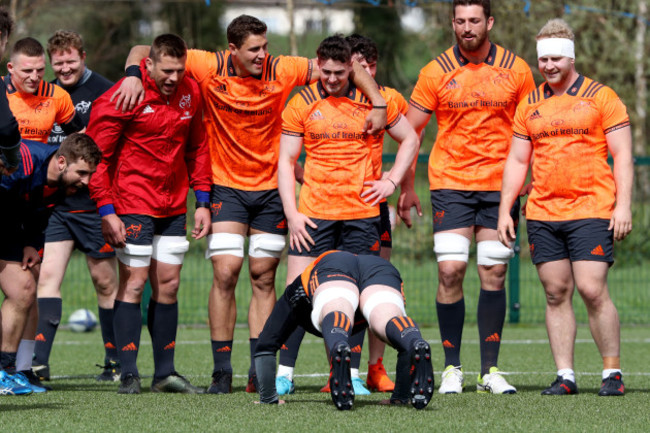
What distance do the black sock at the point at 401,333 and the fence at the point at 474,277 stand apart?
716 cm

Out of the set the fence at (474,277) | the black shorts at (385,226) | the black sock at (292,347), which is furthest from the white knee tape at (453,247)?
Answer: the fence at (474,277)

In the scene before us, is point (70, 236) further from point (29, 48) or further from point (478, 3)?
point (478, 3)

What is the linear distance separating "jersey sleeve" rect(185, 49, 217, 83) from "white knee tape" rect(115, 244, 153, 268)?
4.03 ft

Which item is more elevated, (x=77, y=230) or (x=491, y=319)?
(x=77, y=230)

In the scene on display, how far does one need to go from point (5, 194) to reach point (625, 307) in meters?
8.85

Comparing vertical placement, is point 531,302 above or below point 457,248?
below

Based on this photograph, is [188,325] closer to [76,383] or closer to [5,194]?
[76,383]

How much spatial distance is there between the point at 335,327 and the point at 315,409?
2.11 ft

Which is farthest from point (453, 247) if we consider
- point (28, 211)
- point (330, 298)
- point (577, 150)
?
point (28, 211)

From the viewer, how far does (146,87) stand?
22.4 feet

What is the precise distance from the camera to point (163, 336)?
22.9 ft

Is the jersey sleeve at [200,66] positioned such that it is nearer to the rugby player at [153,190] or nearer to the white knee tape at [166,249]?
the rugby player at [153,190]

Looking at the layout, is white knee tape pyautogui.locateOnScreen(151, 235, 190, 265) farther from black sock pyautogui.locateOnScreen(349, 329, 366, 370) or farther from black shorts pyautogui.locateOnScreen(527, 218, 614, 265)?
black shorts pyautogui.locateOnScreen(527, 218, 614, 265)

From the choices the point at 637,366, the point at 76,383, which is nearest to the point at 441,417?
the point at 76,383
